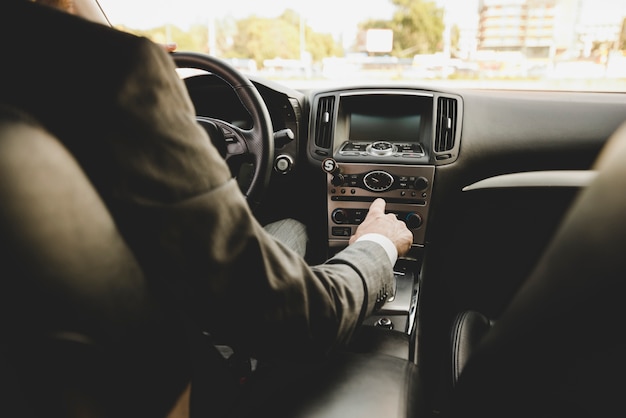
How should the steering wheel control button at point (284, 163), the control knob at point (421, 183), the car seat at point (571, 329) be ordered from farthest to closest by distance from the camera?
the steering wheel control button at point (284, 163) < the control knob at point (421, 183) < the car seat at point (571, 329)

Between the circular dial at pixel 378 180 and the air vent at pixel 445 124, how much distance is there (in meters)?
0.24

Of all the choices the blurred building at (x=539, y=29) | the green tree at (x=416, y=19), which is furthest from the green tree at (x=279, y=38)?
the blurred building at (x=539, y=29)

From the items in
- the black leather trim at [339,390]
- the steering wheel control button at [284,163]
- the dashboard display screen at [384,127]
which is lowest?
the black leather trim at [339,390]

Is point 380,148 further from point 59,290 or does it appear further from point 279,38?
point 279,38

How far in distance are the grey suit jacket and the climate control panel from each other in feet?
4.36

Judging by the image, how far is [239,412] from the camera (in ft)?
3.55

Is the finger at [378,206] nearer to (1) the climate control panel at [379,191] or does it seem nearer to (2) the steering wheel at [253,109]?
(1) the climate control panel at [379,191]

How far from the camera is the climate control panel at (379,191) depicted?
7.20ft

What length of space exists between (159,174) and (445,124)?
5.67ft

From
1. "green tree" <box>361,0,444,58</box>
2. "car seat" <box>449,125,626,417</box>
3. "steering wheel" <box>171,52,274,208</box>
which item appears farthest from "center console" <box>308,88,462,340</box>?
"green tree" <box>361,0,444,58</box>

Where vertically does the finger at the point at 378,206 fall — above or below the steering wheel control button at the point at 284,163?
below

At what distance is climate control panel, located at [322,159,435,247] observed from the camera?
→ 219 cm

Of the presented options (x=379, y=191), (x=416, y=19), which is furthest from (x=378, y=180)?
(x=416, y=19)

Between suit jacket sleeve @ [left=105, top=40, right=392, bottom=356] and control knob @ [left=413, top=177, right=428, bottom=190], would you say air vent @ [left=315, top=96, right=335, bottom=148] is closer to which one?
control knob @ [left=413, top=177, right=428, bottom=190]
